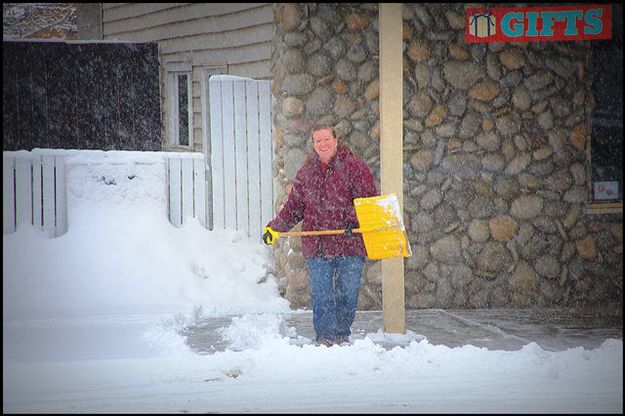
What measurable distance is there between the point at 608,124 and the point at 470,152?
1.48m

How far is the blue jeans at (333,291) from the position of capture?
693 centimetres

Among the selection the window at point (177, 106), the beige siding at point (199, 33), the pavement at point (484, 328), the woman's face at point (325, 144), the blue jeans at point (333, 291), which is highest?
the beige siding at point (199, 33)

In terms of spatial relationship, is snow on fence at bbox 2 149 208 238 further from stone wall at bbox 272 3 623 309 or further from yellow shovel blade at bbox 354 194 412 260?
yellow shovel blade at bbox 354 194 412 260

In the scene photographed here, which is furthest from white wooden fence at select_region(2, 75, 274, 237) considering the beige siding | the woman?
the woman

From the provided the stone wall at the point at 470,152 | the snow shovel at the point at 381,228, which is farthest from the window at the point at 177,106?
the snow shovel at the point at 381,228

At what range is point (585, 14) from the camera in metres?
8.62

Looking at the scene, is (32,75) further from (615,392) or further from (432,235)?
(615,392)

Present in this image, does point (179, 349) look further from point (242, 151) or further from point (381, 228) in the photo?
point (242, 151)

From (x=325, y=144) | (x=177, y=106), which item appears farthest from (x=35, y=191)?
(x=177, y=106)

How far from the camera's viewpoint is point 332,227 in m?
6.89

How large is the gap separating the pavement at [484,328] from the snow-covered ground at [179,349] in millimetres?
167

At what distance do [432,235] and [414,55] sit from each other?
71.2 inches

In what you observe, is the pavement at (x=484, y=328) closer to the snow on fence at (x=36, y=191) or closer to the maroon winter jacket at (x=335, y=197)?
the maroon winter jacket at (x=335, y=197)

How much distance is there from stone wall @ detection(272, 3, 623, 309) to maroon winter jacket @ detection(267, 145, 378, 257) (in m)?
1.72
